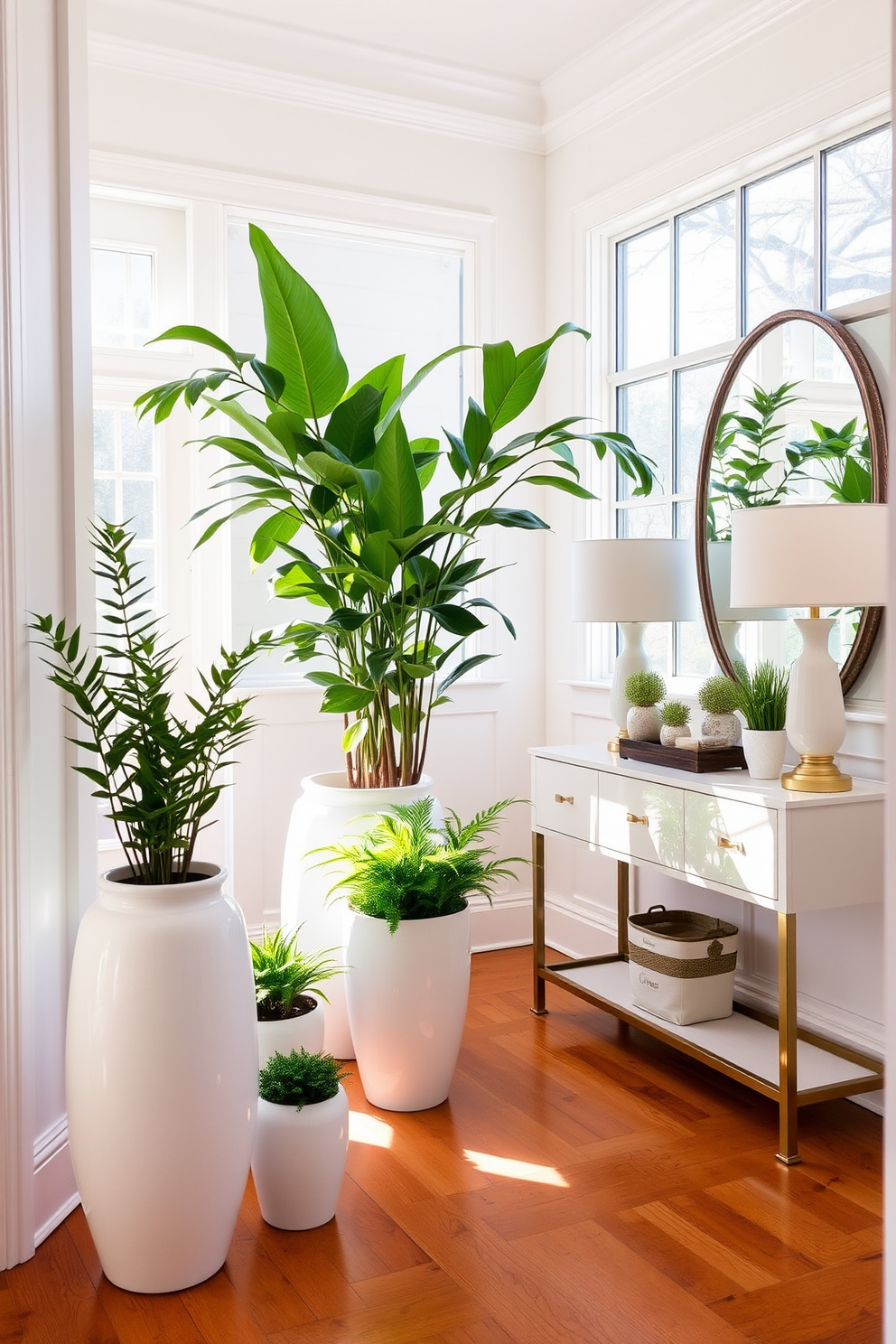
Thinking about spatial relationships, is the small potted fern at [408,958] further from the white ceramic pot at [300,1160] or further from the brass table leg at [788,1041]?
the brass table leg at [788,1041]

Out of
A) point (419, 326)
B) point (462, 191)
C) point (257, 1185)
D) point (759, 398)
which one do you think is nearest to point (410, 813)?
point (257, 1185)

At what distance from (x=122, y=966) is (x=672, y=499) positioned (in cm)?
221

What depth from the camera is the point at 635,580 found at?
121 inches

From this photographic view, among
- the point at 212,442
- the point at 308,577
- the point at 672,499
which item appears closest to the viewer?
the point at 212,442

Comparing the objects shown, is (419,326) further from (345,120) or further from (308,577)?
(308,577)

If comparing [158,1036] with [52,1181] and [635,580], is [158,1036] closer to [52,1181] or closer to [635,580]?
[52,1181]

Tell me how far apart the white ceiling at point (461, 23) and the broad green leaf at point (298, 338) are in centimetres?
113

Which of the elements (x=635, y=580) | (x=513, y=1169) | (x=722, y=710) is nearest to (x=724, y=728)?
(x=722, y=710)

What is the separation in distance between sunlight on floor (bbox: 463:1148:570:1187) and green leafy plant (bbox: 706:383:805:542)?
1.67 m

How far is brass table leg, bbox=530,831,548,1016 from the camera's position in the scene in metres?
3.30

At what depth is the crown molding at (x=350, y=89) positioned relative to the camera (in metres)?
3.33

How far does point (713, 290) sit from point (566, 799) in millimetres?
1514

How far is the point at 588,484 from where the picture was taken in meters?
3.83

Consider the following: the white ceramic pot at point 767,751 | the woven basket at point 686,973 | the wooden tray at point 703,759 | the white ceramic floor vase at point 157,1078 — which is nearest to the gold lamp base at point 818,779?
the white ceramic pot at point 767,751
